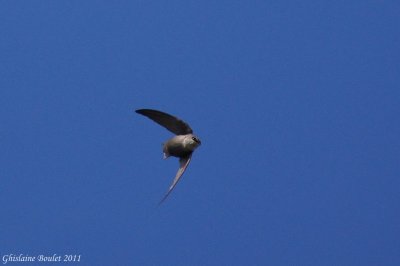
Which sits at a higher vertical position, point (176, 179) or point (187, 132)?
point (187, 132)

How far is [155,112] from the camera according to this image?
166 cm

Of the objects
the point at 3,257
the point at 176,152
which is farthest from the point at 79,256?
the point at 176,152

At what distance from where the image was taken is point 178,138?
1667 mm

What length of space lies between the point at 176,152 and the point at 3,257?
950 mm

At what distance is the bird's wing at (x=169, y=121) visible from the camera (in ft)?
5.45

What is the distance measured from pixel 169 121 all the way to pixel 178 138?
0.17 ft

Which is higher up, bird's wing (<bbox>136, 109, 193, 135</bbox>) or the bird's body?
bird's wing (<bbox>136, 109, 193, 135</bbox>)

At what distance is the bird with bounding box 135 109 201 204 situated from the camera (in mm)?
1652

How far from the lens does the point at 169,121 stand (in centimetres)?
167

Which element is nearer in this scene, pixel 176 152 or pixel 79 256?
pixel 176 152

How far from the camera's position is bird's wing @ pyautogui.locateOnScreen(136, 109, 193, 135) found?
1660 millimetres

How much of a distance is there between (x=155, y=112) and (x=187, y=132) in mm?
102

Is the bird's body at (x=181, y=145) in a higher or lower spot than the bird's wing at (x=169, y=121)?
→ lower

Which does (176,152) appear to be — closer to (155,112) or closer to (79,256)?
(155,112)
